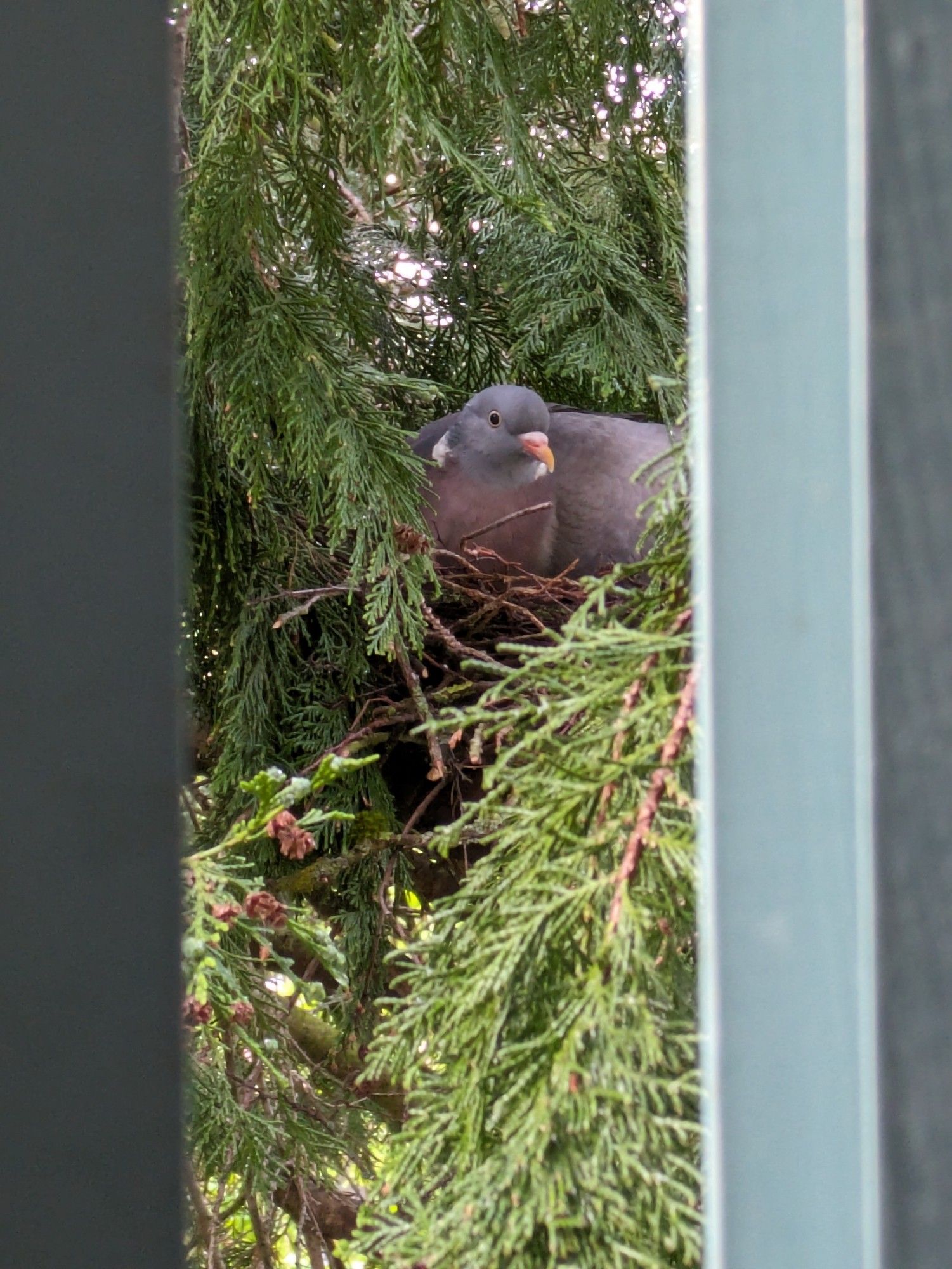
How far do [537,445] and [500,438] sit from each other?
5 centimetres

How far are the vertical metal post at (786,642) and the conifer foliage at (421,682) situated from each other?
0.13 metres

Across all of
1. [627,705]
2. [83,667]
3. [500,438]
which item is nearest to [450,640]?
[500,438]

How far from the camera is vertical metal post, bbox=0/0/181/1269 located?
0.33m

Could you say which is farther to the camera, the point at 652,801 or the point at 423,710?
the point at 423,710

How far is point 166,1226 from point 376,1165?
3.77ft

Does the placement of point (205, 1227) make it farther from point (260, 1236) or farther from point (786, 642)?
point (786, 642)

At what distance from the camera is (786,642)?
321 mm

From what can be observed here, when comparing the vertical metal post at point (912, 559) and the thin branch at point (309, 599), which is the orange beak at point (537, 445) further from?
the vertical metal post at point (912, 559)

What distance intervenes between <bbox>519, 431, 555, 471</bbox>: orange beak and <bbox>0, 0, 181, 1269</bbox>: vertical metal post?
4.57ft

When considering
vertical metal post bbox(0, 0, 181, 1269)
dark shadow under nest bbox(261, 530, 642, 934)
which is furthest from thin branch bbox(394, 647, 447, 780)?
vertical metal post bbox(0, 0, 181, 1269)

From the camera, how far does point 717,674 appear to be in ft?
1.07

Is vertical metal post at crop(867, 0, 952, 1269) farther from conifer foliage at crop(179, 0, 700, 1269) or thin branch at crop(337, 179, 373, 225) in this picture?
thin branch at crop(337, 179, 373, 225)

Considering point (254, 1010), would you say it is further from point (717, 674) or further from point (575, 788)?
point (717, 674)

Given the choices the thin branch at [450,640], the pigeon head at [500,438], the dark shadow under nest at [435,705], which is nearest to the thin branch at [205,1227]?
the dark shadow under nest at [435,705]
